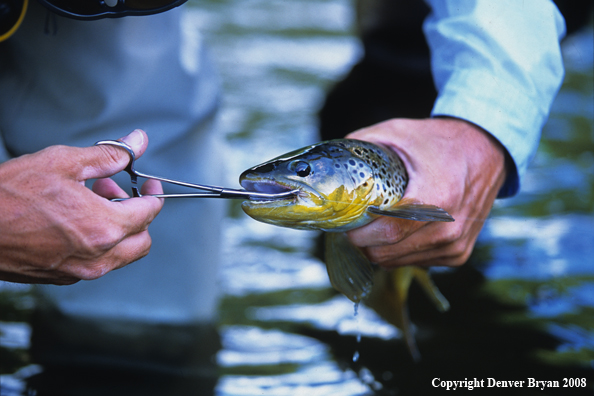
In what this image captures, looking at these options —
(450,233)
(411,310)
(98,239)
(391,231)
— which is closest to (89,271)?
(98,239)

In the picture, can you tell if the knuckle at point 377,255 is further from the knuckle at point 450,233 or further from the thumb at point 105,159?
the thumb at point 105,159

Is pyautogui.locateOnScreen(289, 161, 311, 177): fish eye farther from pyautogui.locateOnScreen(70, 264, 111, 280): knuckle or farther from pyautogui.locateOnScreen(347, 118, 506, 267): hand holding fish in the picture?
pyautogui.locateOnScreen(70, 264, 111, 280): knuckle

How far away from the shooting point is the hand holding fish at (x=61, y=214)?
→ 2.57 feet

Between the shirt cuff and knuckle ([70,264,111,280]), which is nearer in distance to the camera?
knuckle ([70,264,111,280])

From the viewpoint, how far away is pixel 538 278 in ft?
5.97

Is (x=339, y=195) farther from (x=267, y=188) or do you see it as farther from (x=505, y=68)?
(x=505, y=68)

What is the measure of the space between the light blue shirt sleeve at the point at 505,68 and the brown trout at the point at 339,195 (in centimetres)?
19

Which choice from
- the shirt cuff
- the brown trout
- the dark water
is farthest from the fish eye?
the dark water

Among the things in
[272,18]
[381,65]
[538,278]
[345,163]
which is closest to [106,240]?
[345,163]

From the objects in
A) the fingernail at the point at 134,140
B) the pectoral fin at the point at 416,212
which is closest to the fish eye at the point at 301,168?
the pectoral fin at the point at 416,212

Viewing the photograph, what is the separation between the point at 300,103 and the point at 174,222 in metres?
1.53

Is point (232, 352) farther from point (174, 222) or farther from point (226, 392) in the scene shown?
point (174, 222)

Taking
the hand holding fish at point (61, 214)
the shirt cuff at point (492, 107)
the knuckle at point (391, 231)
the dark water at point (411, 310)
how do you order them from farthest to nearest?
the dark water at point (411, 310) < the shirt cuff at point (492, 107) < the knuckle at point (391, 231) < the hand holding fish at point (61, 214)

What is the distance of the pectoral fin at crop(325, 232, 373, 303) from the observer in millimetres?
1032
